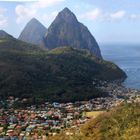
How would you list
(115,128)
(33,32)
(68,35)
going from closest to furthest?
(115,128)
(68,35)
(33,32)

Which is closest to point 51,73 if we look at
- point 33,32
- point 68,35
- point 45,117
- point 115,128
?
point 45,117

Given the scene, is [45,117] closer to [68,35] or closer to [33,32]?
[68,35]

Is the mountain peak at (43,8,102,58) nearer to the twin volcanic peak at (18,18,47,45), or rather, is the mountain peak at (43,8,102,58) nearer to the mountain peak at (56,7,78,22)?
the mountain peak at (56,7,78,22)

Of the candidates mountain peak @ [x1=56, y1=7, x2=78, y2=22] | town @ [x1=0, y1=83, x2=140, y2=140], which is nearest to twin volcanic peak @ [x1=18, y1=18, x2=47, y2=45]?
mountain peak @ [x1=56, y1=7, x2=78, y2=22]

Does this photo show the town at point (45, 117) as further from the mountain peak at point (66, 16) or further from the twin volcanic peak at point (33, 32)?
the twin volcanic peak at point (33, 32)

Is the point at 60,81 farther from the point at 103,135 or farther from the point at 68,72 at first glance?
the point at 103,135

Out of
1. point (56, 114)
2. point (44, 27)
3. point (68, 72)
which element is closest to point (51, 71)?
point (68, 72)
